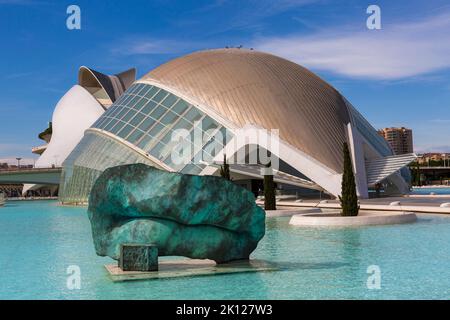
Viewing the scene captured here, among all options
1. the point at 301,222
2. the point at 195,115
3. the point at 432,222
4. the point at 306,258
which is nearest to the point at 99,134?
the point at 195,115

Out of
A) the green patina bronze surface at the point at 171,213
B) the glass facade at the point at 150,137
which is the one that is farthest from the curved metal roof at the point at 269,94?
the green patina bronze surface at the point at 171,213

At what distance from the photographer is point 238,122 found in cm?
3731

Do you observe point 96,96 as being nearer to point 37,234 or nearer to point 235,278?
point 37,234

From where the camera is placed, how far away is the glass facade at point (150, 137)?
122ft

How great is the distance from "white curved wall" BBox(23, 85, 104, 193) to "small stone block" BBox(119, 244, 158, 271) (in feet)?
194

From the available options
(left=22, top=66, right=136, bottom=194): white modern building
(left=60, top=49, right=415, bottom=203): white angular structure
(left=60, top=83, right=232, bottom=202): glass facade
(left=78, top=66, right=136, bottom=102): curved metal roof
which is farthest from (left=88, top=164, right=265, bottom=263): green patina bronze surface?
(left=78, top=66, right=136, bottom=102): curved metal roof

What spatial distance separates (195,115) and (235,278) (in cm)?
2815

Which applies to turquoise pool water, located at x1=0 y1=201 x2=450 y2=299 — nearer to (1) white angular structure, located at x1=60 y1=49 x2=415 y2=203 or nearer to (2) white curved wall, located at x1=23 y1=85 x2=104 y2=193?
(1) white angular structure, located at x1=60 y1=49 x2=415 y2=203

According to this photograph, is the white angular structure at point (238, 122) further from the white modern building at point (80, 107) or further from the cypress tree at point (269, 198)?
the white modern building at point (80, 107)

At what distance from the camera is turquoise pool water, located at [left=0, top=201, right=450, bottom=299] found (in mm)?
9664

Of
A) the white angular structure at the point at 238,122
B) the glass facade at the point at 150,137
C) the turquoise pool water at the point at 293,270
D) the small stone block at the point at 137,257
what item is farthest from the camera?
the glass facade at the point at 150,137

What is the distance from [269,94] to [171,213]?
28103 millimetres

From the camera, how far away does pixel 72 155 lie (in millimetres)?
47094

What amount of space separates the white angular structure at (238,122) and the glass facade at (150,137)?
73mm
